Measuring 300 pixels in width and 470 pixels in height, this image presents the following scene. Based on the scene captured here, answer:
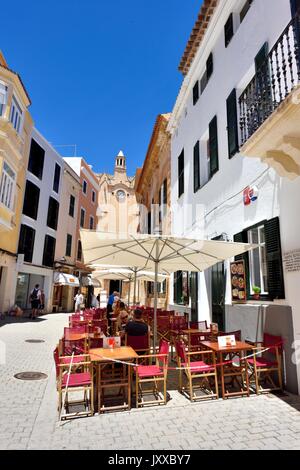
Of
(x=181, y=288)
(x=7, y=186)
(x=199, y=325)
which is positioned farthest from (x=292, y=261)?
(x=7, y=186)

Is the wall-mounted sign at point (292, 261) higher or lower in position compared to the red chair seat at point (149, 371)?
higher

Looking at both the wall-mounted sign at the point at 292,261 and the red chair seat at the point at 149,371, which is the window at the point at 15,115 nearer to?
the red chair seat at the point at 149,371

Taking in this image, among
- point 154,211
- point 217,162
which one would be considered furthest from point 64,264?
point 217,162

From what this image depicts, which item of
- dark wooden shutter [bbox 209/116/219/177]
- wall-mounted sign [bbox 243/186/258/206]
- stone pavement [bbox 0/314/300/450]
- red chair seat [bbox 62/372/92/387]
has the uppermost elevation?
dark wooden shutter [bbox 209/116/219/177]

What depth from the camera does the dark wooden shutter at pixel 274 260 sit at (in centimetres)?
606

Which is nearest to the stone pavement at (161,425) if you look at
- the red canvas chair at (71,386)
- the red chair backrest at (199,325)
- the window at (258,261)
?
the red canvas chair at (71,386)

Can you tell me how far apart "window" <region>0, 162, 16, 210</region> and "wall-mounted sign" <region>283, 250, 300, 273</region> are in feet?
47.4

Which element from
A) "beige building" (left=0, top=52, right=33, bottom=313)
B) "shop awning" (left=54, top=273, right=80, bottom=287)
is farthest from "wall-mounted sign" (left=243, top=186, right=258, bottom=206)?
"shop awning" (left=54, top=273, right=80, bottom=287)

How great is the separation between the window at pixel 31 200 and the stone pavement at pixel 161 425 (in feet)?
58.5

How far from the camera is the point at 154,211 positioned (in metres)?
20.7

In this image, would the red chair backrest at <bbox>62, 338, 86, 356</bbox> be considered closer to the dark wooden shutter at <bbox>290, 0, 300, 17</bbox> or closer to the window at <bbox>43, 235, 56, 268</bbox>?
the dark wooden shutter at <bbox>290, 0, 300, 17</bbox>

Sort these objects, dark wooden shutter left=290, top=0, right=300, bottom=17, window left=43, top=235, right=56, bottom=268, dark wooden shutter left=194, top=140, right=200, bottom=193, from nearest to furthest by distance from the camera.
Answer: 1. dark wooden shutter left=290, top=0, right=300, bottom=17
2. dark wooden shutter left=194, top=140, right=200, bottom=193
3. window left=43, top=235, right=56, bottom=268

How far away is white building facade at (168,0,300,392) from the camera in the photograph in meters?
6.00

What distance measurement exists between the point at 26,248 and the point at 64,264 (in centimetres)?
600
